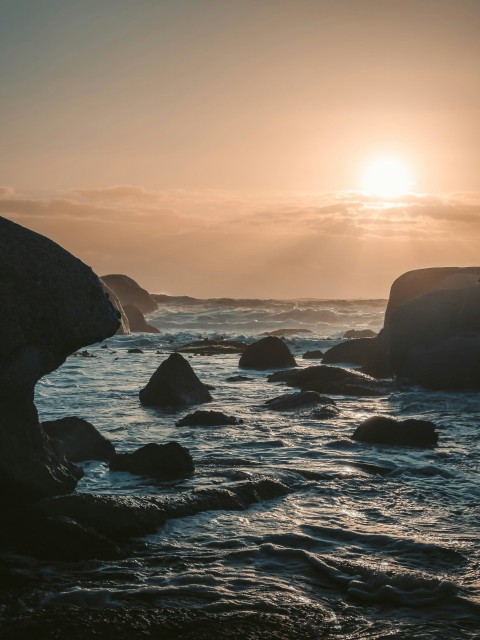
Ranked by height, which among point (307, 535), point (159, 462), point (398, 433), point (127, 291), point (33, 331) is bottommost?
point (307, 535)

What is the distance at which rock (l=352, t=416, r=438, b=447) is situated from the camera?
1309 cm

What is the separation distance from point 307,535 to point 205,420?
23.1ft

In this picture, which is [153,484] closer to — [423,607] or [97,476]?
[97,476]

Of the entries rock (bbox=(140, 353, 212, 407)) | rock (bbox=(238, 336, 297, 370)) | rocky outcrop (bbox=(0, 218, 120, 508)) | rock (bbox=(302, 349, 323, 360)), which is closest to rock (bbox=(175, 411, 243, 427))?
rock (bbox=(140, 353, 212, 407))

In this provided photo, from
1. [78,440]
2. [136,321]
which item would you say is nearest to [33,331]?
[78,440]

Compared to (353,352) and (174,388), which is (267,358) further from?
(174,388)

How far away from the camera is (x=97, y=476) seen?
10.5 meters

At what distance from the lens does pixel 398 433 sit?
520 inches

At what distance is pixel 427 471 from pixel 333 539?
3373 mm

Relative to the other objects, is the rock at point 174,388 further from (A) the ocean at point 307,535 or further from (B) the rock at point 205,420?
(B) the rock at point 205,420

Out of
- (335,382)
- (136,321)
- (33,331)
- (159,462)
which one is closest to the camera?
(33,331)

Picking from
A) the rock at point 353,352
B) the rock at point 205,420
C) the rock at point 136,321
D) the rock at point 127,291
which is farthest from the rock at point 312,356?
the rock at point 127,291

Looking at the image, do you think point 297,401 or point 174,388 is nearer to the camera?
point 297,401

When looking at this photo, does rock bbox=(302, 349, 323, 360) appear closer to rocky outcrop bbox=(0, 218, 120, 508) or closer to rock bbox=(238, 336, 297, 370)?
rock bbox=(238, 336, 297, 370)
